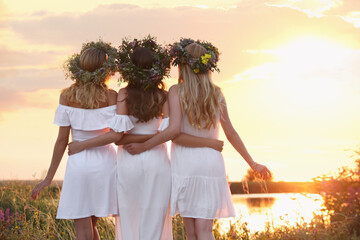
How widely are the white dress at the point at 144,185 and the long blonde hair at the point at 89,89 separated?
42 cm

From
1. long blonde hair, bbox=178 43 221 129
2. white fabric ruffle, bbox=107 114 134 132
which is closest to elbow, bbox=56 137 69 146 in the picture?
white fabric ruffle, bbox=107 114 134 132

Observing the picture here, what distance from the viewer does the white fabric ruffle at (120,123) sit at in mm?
4781

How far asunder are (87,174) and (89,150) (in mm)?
266

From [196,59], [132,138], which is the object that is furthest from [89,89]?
[196,59]

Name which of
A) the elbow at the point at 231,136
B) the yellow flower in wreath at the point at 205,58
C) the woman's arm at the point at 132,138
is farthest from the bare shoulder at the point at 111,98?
the elbow at the point at 231,136

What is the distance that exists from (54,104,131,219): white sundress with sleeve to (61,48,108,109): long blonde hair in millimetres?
101

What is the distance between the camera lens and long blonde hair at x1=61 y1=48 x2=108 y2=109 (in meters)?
4.87

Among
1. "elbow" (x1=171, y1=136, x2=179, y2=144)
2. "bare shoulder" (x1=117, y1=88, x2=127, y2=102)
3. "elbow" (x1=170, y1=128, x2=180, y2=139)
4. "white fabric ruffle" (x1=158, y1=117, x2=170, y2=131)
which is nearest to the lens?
"elbow" (x1=170, y1=128, x2=180, y2=139)

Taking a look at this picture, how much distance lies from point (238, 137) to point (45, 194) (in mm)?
7445

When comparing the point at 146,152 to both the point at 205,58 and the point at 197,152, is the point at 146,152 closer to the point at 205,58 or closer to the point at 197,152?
the point at 197,152

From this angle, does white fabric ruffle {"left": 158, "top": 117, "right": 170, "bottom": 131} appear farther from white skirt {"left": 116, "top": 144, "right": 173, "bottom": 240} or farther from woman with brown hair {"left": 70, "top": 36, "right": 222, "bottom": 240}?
white skirt {"left": 116, "top": 144, "right": 173, "bottom": 240}

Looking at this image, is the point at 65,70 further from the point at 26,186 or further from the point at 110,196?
the point at 26,186

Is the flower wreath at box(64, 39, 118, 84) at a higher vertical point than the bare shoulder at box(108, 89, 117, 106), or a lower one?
higher

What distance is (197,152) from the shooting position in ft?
15.3
